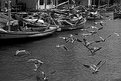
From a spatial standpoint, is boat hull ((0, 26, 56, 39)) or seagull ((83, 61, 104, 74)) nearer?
seagull ((83, 61, 104, 74))

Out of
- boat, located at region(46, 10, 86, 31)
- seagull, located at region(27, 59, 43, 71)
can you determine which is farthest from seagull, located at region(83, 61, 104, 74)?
boat, located at region(46, 10, 86, 31)

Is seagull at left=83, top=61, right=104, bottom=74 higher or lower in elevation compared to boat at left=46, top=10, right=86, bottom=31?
lower

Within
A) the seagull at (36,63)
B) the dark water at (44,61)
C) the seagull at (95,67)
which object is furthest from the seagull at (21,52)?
the seagull at (95,67)

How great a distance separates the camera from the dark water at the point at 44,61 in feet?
67.3

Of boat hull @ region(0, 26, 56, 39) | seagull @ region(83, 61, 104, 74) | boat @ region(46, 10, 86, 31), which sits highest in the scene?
boat @ region(46, 10, 86, 31)

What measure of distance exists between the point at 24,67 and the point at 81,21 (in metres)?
24.5

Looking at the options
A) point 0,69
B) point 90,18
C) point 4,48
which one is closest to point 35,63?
point 0,69

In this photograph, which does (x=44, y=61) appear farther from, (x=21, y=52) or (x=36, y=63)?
(x=21, y=52)

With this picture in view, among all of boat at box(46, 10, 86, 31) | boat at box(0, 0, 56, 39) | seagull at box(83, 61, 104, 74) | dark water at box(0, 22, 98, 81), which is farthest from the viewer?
boat at box(46, 10, 86, 31)

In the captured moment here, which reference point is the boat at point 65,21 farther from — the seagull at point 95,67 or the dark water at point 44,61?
the seagull at point 95,67

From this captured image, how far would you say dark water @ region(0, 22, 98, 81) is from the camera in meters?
20.5

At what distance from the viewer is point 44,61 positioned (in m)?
24.4

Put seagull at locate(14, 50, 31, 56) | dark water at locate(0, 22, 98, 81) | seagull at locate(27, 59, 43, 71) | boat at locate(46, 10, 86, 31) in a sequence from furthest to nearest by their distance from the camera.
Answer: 1. boat at locate(46, 10, 86, 31)
2. seagull at locate(14, 50, 31, 56)
3. seagull at locate(27, 59, 43, 71)
4. dark water at locate(0, 22, 98, 81)

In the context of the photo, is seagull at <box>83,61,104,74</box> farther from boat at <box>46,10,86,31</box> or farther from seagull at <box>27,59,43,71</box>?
boat at <box>46,10,86,31</box>
